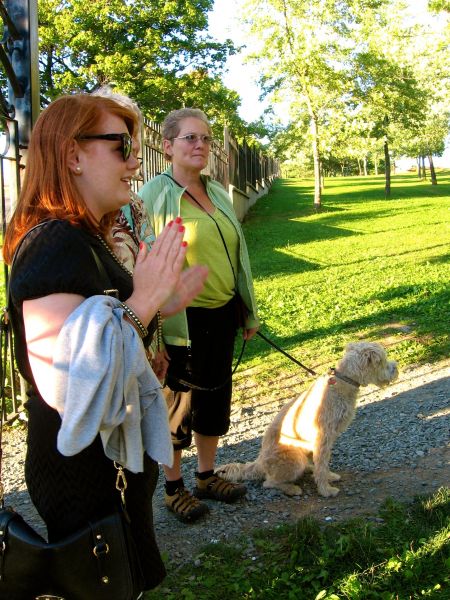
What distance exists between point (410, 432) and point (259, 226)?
1794cm

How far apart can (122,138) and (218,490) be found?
9.35 feet

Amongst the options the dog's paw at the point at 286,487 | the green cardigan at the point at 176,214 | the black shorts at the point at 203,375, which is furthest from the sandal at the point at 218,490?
the green cardigan at the point at 176,214

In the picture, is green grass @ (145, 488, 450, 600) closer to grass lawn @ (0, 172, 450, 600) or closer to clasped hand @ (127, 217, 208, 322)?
grass lawn @ (0, 172, 450, 600)

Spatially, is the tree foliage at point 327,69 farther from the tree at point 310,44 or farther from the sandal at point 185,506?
the sandal at point 185,506

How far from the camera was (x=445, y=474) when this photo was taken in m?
4.28

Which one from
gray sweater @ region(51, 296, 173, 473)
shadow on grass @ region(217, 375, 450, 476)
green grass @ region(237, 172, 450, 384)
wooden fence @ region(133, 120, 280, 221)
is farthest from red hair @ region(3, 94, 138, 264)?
green grass @ region(237, 172, 450, 384)

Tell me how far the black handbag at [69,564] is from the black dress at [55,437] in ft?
0.27

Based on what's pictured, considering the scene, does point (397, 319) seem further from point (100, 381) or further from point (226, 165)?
point (226, 165)

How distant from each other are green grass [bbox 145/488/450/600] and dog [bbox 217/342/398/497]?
59 centimetres

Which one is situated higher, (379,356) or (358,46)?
(358,46)

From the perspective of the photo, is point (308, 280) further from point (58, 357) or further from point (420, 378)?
point (58, 357)

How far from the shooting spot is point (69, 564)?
172 cm

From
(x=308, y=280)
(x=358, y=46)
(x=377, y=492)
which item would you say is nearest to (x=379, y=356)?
(x=377, y=492)

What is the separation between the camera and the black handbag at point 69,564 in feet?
5.63
